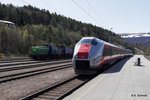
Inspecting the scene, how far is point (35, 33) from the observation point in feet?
253

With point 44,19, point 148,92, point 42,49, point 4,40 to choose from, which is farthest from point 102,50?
point 44,19

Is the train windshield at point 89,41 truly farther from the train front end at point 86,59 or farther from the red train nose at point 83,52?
the red train nose at point 83,52

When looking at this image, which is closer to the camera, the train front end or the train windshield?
the train front end

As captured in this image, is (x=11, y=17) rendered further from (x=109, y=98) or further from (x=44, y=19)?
(x=109, y=98)

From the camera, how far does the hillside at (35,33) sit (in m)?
54.2

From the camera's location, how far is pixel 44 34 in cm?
→ 8269

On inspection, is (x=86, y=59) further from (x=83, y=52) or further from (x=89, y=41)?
(x=89, y=41)

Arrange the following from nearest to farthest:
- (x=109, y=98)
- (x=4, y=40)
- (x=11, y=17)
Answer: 1. (x=109, y=98)
2. (x=4, y=40)
3. (x=11, y=17)

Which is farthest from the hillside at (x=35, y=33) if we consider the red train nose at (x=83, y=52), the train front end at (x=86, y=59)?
the red train nose at (x=83, y=52)

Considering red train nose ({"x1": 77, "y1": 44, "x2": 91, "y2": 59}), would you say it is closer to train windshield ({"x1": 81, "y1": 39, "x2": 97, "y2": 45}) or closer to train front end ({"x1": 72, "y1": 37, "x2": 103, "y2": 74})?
train front end ({"x1": 72, "y1": 37, "x2": 103, "y2": 74})

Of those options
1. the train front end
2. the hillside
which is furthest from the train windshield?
the hillside

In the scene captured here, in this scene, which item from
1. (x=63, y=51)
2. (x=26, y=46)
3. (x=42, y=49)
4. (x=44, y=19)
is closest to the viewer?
(x=42, y=49)

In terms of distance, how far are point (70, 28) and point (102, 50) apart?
136 metres

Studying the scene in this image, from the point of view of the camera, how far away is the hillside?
54219 mm
